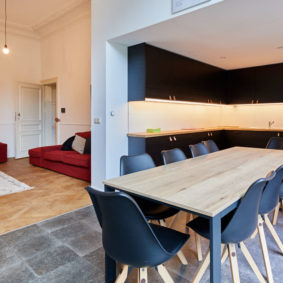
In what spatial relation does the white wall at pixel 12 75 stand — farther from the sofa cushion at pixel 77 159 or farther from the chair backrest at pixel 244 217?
the chair backrest at pixel 244 217

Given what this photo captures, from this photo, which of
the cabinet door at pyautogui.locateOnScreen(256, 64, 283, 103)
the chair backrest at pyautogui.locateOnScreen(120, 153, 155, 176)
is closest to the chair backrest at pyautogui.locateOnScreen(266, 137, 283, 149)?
the cabinet door at pyautogui.locateOnScreen(256, 64, 283, 103)

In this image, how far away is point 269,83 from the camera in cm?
561

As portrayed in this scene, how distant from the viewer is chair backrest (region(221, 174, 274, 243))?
1424mm

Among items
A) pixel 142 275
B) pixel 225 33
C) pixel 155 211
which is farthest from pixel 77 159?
pixel 142 275

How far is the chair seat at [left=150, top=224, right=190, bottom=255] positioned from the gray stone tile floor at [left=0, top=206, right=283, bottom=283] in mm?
547

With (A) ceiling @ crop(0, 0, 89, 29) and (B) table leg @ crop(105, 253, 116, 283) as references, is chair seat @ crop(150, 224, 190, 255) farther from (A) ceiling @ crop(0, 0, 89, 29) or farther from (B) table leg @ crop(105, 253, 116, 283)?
(A) ceiling @ crop(0, 0, 89, 29)

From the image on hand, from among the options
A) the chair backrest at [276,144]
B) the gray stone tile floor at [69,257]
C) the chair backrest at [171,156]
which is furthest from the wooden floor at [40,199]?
the chair backrest at [276,144]

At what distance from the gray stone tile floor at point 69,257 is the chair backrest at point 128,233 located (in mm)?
727

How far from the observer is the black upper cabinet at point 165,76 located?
3926 millimetres

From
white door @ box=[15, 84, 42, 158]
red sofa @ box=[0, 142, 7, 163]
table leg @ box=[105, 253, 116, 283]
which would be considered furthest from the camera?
white door @ box=[15, 84, 42, 158]

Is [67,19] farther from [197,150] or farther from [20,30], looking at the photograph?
[197,150]

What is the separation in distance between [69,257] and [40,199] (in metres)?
1.75

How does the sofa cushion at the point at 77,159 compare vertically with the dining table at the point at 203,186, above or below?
below

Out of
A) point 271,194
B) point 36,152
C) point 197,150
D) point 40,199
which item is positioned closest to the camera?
point 271,194
